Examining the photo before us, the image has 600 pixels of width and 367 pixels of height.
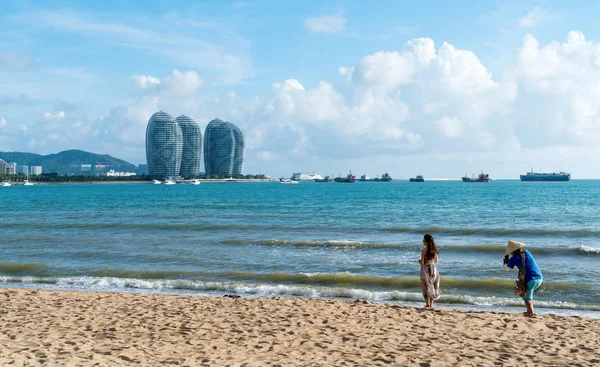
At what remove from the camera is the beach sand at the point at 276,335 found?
7.77m

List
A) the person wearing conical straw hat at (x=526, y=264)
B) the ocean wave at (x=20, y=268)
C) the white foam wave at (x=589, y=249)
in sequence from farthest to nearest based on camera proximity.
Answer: the white foam wave at (x=589, y=249) → the ocean wave at (x=20, y=268) → the person wearing conical straw hat at (x=526, y=264)

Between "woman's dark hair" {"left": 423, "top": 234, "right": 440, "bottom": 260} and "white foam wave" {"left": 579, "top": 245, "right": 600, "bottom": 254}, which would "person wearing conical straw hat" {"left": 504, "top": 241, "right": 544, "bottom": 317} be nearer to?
"woman's dark hair" {"left": 423, "top": 234, "right": 440, "bottom": 260}

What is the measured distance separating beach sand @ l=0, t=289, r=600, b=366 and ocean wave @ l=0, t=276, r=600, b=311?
193 cm

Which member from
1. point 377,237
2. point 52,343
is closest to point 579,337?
point 52,343

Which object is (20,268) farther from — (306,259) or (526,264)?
(526,264)

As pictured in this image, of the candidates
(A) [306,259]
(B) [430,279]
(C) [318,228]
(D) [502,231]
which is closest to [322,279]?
(A) [306,259]

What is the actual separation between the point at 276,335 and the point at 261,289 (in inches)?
221

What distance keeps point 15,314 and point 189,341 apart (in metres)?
4.51

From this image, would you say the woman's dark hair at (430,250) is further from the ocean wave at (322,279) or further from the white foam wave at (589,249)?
the white foam wave at (589,249)

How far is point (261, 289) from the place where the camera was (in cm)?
1469

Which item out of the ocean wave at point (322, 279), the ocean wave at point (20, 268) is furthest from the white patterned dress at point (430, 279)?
the ocean wave at point (20, 268)

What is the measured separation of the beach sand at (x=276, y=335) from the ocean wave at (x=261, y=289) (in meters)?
1.93

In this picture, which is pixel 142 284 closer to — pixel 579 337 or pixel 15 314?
pixel 15 314

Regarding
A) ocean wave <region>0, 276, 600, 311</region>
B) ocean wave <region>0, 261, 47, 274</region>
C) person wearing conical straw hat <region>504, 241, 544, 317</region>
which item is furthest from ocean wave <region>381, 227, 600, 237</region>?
ocean wave <region>0, 261, 47, 274</region>
